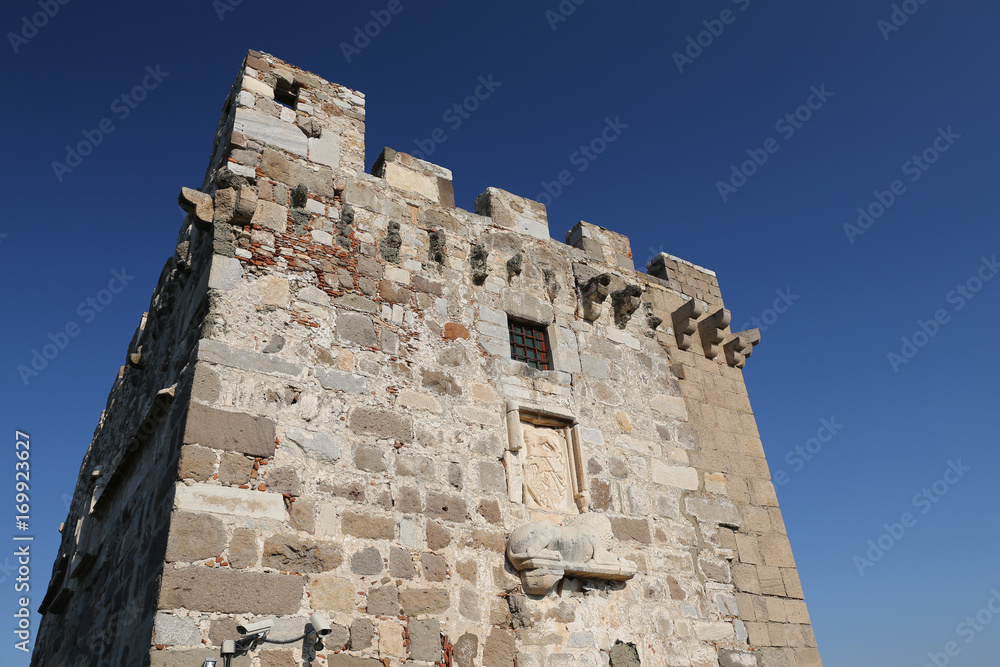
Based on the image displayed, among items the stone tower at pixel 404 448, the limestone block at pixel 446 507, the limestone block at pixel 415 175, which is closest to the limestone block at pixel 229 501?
the stone tower at pixel 404 448

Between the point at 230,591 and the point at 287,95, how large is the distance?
4333mm

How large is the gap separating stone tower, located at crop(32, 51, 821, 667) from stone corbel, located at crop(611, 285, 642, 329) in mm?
30

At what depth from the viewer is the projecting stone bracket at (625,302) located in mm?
7289

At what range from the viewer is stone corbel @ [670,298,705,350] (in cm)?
773

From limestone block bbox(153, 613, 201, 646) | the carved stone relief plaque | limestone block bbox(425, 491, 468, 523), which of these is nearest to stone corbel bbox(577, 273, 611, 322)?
the carved stone relief plaque

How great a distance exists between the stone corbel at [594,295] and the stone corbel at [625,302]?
0.75 feet

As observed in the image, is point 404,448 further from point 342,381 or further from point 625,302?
point 625,302

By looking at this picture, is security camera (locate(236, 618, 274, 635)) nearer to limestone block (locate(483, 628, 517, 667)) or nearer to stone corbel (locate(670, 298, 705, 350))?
limestone block (locate(483, 628, 517, 667))

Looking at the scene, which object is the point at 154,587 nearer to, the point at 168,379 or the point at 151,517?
the point at 151,517

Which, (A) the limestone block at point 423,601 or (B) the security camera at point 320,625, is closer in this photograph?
(B) the security camera at point 320,625

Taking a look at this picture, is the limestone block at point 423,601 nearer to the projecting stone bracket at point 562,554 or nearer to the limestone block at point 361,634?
the limestone block at point 361,634

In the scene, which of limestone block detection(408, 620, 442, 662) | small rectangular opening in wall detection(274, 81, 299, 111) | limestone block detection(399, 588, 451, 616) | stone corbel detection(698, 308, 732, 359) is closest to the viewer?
limestone block detection(408, 620, 442, 662)

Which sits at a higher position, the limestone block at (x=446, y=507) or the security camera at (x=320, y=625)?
the limestone block at (x=446, y=507)

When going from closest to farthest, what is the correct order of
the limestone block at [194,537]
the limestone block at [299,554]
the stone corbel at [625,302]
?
the limestone block at [194,537] → the limestone block at [299,554] → the stone corbel at [625,302]
